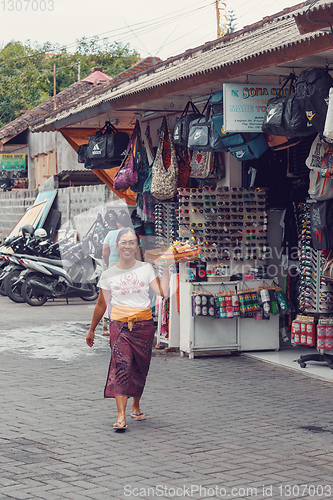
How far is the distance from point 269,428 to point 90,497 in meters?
2.22

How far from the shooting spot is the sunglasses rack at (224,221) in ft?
33.0

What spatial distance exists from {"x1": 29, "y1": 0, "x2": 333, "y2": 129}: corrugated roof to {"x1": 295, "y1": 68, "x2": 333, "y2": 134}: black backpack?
37 cm

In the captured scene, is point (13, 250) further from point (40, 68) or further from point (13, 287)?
point (40, 68)

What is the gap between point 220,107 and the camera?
9438mm

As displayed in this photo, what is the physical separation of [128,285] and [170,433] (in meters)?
1.27

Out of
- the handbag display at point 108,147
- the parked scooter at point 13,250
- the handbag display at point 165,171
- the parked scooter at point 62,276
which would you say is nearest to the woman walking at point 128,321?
the handbag display at point 165,171

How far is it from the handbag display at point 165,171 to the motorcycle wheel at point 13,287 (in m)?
6.30

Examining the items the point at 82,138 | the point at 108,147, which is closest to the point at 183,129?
the point at 108,147

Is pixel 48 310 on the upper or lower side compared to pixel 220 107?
lower

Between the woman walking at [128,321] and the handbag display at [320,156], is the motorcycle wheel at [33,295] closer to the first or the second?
the handbag display at [320,156]

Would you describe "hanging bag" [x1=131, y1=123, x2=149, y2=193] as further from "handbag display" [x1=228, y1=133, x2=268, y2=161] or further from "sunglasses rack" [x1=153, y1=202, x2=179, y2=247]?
"handbag display" [x1=228, y1=133, x2=268, y2=161]

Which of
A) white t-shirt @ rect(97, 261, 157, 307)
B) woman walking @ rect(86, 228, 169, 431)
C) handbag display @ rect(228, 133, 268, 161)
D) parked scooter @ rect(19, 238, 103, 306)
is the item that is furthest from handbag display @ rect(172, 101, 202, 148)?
parked scooter @ rect(19, 238, 103, 306)

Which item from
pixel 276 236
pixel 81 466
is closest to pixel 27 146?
pixel 276 236

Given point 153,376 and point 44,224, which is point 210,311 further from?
point 44,224
